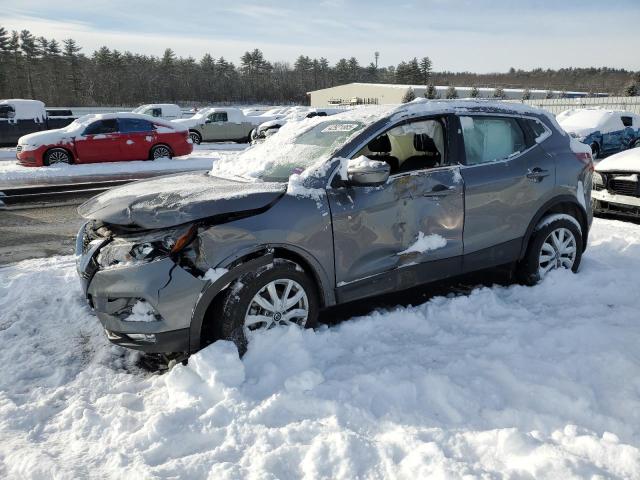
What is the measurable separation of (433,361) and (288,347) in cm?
97

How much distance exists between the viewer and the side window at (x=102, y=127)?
1584 cm

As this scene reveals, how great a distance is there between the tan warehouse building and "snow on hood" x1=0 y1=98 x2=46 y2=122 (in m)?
32.8

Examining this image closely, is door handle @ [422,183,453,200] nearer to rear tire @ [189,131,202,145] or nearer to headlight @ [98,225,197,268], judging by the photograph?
headlight @ [98,225,197,268]

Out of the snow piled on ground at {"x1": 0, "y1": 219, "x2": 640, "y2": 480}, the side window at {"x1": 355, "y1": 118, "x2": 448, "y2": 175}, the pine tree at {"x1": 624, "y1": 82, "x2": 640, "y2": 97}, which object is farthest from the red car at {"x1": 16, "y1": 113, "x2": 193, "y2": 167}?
→ the pine tree at {"x1": 624, "y1": 82, "x2": 640, "y2": 97}

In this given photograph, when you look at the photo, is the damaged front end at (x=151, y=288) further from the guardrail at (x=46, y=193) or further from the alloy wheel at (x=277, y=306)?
the guardrail at (x=46, y=193)

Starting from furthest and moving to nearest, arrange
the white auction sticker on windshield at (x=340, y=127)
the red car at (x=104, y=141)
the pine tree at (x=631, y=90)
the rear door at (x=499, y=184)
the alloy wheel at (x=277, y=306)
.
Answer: the pine tree at (x=631, y=90) < the red car at (x=104, y=141) < the rear door at (x=499, y=184) < the white auction sticker on windshield at (x=340, y=127) < the alloy wheel at (x=277, y=306)

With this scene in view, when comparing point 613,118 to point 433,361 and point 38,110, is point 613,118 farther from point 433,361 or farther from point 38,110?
point 38,110

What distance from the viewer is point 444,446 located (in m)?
2.65

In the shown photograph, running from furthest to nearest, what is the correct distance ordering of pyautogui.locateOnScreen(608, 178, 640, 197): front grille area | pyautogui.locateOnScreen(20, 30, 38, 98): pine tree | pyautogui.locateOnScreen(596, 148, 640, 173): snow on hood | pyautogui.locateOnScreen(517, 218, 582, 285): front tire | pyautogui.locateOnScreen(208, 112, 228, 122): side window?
pyautogui.locateOnScreen(20, 30, 38, 98): pine tree → pyautogui.locateOnScreen(208, 112, 228, 122): side window → pyautogui.locateOnScreen(596, 148, 640, 173): snow on hood → pyautogui.locateOnScreen(608, 178, 640, 197): front grille area → pyautogui.locateOnScreen(517, 218, 582, 285): front tire

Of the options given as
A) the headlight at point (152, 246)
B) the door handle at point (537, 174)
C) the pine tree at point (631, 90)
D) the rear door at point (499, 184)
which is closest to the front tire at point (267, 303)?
the headlight at point (152, 246)

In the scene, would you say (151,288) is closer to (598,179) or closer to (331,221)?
(331,221)

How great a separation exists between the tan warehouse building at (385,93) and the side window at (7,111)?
3373 cm

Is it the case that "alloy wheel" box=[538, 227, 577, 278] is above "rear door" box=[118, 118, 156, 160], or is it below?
below

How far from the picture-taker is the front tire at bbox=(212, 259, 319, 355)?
11.1 feet
